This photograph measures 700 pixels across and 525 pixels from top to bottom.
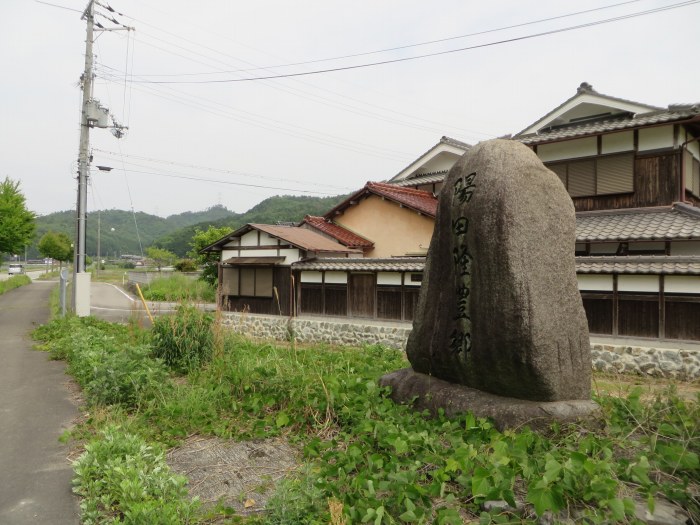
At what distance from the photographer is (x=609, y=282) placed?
11.0 metres

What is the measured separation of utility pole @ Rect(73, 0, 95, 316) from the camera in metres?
15.9

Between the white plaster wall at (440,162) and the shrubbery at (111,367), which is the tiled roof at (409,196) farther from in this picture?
the shrubbery at (111,367)

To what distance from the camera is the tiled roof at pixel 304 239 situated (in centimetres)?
1691

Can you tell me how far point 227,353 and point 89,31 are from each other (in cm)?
1526

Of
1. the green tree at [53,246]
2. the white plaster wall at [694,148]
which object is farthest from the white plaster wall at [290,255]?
the green tree at [53,246]

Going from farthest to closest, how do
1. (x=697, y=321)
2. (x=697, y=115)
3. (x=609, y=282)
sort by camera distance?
(x=697, y=115), (x=609, y=282), (x=697, y=321)

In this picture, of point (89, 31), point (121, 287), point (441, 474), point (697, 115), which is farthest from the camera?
point (121, 287)

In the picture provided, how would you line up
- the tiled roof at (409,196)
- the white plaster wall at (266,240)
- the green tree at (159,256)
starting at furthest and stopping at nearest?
the green tree at (159,256) → the tiled roof at (409,196) → the white plaster wall at (266,240)

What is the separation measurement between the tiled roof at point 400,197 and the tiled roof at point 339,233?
694 millimetres

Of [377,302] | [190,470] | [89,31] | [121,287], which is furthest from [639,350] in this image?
[121,287]

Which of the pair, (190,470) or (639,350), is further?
(639,350)

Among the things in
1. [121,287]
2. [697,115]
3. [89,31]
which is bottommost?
[121,287]

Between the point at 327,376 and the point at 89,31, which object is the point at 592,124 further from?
the point at 89,31

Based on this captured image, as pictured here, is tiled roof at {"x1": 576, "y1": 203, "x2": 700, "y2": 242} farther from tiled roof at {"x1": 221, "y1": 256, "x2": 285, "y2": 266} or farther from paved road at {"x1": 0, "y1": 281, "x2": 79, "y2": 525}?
paved road at {"x1": 0, "y1": 281, "x2": 79, "y2": 525}
